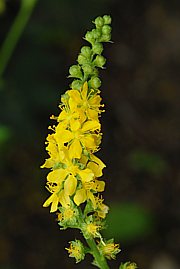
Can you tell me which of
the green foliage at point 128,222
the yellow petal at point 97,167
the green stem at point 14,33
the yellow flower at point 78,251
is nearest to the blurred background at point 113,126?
the green foliage at point 128,222

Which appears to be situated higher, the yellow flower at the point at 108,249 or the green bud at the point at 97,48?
the green bud at the point at 97,48

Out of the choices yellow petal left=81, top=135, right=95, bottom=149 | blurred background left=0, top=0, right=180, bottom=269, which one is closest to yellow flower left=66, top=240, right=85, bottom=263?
yellow petal left=81, top=135, right=95, bottom=149

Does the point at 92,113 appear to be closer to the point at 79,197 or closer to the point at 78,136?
the point at 78,136

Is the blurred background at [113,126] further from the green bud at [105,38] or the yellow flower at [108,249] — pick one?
the green bud at [105,38]

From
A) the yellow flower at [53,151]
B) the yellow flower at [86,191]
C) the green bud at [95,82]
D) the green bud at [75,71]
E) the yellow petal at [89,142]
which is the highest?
the green bud at [75,71]

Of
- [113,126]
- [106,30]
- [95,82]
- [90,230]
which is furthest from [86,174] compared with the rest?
[113,126]
